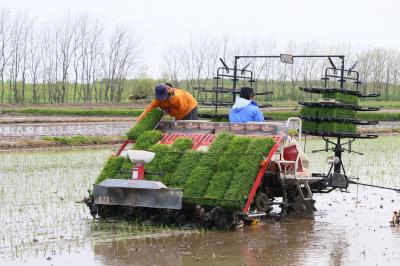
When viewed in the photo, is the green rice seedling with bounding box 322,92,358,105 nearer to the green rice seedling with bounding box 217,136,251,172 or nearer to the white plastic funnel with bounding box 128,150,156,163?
the green rice seedling with bounding box 217,136,251,172

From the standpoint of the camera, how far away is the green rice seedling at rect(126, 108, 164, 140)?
10.7 metres

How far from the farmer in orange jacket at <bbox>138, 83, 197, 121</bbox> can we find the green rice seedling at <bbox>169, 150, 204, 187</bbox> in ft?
3.19

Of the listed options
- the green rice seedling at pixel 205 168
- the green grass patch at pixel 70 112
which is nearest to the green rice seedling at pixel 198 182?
the green rice seedling at pixel 205 168

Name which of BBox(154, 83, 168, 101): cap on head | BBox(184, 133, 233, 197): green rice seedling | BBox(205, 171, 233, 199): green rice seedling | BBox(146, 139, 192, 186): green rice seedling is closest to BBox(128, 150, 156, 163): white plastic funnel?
BBox(146, 139, 192, 186): green rice seedling

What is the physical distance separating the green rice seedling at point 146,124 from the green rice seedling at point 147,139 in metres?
0.12

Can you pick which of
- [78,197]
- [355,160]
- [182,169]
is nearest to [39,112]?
[355,160]

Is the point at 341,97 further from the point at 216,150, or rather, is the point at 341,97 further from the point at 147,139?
the point at 147,139

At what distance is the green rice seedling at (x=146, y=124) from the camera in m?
10.7

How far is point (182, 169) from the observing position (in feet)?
32.1

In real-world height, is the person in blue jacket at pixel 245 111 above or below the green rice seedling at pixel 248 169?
above

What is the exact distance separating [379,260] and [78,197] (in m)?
6.10

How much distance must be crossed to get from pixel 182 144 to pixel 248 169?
118cm

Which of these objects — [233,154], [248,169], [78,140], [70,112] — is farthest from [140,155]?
[70,112]

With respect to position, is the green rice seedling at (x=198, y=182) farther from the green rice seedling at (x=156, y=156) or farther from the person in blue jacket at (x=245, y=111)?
the person in blue jacket at (x=245, y=111)
